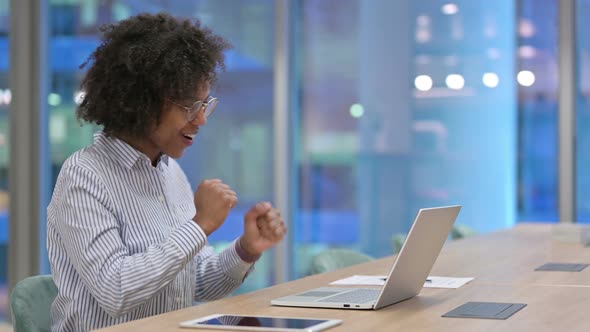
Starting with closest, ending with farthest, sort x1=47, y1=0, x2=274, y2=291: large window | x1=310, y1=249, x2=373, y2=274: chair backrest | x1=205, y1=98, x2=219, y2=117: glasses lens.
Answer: x1=205, y1=98, x2=219, y2=117: glasses lens, x1=310, y1=249, x2=373, y2=274: chair backrest, x1=47, y1=0, x2=274, y2=291: large window

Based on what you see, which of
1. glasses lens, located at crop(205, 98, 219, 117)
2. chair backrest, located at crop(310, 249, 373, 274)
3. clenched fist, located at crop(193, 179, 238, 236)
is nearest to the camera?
clenched fist, located at crop(193, 179, 238, 236)

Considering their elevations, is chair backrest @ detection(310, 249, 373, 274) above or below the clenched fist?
below

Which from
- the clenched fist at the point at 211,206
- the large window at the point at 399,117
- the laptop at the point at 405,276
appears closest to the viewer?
the laptop at the point at 405,276

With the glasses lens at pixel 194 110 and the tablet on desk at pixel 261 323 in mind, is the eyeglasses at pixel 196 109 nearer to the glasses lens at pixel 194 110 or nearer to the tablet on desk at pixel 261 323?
the glasses lens at pixel 194 110

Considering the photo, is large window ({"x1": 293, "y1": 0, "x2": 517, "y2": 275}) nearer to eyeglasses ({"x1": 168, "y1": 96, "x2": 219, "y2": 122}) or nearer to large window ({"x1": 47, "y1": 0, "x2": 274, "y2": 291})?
large window ({"x1": 47, "y1": 0, "x2": 274, "y2": 291})

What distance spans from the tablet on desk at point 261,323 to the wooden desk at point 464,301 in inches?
1.4

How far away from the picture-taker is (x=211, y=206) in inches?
82.3

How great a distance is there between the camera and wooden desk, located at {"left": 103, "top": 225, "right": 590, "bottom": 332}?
1758 mm

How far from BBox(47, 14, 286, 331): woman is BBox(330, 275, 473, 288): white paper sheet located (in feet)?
0.91

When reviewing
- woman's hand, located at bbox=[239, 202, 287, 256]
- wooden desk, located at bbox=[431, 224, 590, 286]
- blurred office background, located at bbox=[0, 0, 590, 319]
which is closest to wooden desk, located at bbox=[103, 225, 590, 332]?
wooden desk, located at bbox=[431, 224, 590, 286]

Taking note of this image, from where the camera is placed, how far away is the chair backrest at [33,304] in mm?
2221

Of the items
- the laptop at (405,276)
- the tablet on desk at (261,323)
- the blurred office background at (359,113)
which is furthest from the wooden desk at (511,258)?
the blurred office background at (359,113)

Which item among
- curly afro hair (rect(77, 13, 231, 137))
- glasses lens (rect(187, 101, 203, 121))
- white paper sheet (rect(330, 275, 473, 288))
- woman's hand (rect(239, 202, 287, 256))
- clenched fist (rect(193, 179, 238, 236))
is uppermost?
curly afro hair (rect(77, 13, 231, 137))

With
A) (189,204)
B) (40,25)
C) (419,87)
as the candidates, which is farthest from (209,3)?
(189,204)
